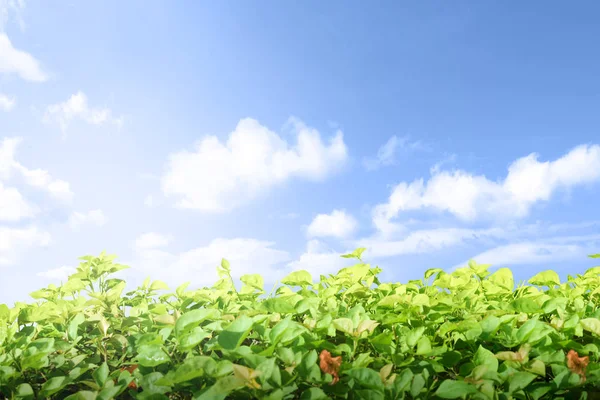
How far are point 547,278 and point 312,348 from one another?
2216 millimetres

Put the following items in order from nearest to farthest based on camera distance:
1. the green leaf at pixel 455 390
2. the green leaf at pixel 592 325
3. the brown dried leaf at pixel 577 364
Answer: the green leaf at pixel 455 390 → the brown dried leaf at pixel 577 364 → the green leaf at pixel 592 325

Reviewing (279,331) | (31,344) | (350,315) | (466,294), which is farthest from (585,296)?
(31,344)

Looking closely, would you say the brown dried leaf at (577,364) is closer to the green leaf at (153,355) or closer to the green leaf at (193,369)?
the green leaf at (193,369)

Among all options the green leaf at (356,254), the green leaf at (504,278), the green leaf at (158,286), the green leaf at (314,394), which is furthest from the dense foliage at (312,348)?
the green leaf at (356,254)

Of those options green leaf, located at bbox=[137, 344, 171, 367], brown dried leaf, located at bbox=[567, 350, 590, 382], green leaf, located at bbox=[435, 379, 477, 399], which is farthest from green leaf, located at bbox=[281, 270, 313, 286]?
brown dried leaf, located at bbox=[567, 350, 590, 382]

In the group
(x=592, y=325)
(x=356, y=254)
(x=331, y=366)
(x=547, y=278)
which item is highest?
(x=356, y=254)

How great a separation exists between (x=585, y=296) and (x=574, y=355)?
166 centimetres

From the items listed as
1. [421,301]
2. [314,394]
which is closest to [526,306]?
[421,301]

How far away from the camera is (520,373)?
2.13 metres

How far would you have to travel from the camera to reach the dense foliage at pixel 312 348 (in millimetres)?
2041

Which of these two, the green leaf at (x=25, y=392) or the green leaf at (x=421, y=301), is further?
the green leaf at (x=421, y=301)

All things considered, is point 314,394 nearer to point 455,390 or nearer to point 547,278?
point 455,390

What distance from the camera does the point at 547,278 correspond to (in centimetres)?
375

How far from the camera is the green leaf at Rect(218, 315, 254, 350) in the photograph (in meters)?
2.15
